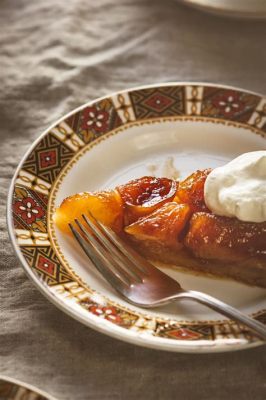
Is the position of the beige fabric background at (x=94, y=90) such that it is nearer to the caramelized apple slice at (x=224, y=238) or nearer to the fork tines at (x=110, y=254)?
the fork tines at (x=110, y=254)

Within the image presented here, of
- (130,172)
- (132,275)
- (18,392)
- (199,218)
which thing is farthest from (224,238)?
(18,392)

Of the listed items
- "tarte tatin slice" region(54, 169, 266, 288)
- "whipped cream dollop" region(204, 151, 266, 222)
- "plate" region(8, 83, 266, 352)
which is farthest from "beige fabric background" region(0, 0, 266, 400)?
"whipped cream dollop" region(204, 151, 266, 222)

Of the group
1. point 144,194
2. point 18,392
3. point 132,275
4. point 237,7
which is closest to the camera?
point 18,392

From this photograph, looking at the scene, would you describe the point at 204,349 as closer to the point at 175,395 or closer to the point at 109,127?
the point at 175,395

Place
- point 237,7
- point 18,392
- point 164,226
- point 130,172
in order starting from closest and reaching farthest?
point 18,392, point 164,226, point 130,172, point 237,7

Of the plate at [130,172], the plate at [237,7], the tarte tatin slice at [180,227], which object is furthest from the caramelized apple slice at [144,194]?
the plate at [237,7]

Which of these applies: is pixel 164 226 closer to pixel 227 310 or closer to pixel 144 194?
pixel 144 194
